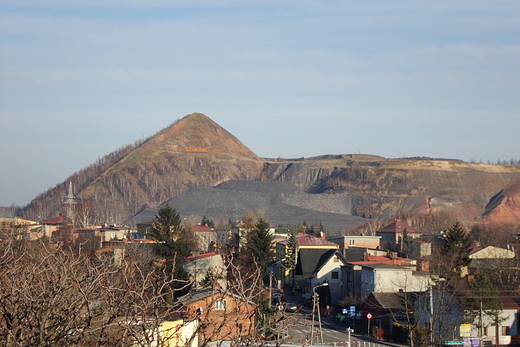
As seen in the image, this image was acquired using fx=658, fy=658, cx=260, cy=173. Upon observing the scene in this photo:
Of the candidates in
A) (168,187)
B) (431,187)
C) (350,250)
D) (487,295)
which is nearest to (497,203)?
(431,187)

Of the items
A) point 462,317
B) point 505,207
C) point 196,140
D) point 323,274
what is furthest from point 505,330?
point 196,140

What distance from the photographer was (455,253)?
36406 millimetres

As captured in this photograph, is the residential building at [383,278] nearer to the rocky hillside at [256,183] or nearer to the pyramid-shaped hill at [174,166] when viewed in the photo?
the rocky hillside at [256,183]

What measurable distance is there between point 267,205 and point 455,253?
7453 cm

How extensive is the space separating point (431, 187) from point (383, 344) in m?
116

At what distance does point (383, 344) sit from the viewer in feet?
86.2

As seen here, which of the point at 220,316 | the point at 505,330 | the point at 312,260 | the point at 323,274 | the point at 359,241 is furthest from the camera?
the point at 359,241

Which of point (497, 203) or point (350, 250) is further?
point (497, 203)

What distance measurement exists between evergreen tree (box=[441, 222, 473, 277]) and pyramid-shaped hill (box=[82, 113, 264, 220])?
76.8m

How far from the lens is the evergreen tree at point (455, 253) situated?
34188 mm

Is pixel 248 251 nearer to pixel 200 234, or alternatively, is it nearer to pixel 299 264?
pixel 299 264

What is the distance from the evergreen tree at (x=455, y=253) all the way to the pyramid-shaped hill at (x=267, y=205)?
5211cm

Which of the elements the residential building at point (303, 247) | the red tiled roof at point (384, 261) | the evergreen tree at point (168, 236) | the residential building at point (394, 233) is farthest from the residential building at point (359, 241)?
the evergreen tree at point (168, 236)

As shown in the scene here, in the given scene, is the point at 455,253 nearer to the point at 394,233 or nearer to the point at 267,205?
the point at 394,233
